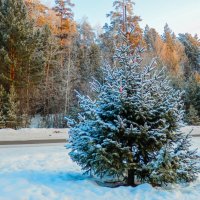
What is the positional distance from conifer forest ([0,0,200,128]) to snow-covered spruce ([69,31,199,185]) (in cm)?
24

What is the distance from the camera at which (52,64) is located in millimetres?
33625

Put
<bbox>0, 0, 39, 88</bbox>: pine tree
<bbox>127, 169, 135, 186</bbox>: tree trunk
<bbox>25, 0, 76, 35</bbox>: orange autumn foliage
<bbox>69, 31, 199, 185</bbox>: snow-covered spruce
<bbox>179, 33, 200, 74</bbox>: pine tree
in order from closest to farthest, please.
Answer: <bbox>69, 31, 199, 185</bbox>: snow-covered spruce → <bbox>127, 169, 135, 186</bbox>: tree trunk → <bbox>0, 0, 39, 88</bbox>: pine tree → <bbox>25, 0, 76, 35</bbox>: orange autumn foliage → <bbox>179, 33, 200, 74</bbox>: pine tree

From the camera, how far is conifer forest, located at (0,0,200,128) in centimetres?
2361

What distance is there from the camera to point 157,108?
6.43 metres

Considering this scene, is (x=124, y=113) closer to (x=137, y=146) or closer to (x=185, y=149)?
(x=137, y=146)

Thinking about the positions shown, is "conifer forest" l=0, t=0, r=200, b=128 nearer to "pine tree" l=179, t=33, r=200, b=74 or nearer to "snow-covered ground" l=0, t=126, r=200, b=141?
"snow-covered ground" l=0, t=126, r=200, b=141

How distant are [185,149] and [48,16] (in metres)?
37.7

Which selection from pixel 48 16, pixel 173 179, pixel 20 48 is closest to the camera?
pixel 173 179

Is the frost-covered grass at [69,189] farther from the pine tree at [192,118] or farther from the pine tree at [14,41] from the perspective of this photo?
the pine tree at [192,118]

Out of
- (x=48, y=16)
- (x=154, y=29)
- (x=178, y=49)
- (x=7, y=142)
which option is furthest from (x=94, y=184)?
(x=154, y=29)

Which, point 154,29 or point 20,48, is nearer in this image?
point 20,48

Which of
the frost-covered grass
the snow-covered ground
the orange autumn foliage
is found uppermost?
the orange autumn foliage

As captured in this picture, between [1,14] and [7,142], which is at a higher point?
[1,14]

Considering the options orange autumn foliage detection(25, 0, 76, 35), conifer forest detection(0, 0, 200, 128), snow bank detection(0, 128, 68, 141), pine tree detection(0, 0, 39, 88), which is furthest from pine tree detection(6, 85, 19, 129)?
orange autumn foliage detection(25, 0, 76, 35)
